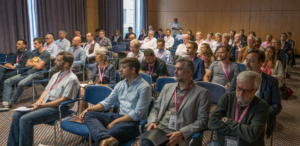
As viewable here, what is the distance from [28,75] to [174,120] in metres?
3.98

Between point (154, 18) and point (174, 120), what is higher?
point (154, 18)

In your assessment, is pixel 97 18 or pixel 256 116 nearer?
pixel 256 116

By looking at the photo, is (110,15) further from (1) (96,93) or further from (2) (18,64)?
(1) (96,93)

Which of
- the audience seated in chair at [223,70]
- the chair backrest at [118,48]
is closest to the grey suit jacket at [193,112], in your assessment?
the audience seated in chair at [223,70]

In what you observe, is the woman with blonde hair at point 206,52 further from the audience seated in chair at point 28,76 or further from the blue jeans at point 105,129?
the audience seated in chair at point 28,76

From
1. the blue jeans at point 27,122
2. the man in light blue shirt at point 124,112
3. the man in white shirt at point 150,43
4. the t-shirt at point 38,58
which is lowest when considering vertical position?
the blue jeans at point 27,122

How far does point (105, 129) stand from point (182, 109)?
819mm

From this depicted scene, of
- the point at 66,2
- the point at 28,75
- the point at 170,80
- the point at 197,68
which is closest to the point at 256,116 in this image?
the point at 170,80

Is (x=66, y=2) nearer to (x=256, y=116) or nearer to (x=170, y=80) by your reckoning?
(x=170, y=80)

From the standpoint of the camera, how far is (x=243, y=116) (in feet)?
7.37

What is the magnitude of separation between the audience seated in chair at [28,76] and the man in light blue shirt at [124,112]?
285cm

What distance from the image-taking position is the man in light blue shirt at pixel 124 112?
2.59 meters

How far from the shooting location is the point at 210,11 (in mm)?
14398

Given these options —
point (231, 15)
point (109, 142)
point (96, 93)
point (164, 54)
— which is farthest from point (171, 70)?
point (231, 15)
